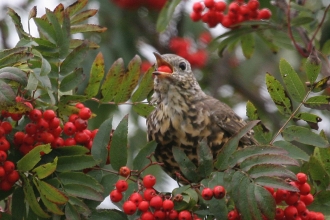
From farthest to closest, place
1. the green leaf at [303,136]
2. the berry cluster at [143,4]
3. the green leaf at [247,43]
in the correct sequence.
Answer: the berry cluster at [143,4], the green leaf at [247,43], the green leaf at [303,136]

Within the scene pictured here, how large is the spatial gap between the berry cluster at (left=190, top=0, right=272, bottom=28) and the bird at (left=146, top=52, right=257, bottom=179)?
0.89 feet

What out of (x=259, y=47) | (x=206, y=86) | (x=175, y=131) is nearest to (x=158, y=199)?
(x=175, y=131)

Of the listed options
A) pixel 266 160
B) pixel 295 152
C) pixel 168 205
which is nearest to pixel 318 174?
pixel 295 152

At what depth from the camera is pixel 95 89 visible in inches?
96.0

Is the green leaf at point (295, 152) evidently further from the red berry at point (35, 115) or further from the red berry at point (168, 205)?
the red berry at point (35, 115)

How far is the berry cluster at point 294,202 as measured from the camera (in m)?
2.18

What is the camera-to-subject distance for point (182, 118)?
302 centimetres

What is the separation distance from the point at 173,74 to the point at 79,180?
102 cm

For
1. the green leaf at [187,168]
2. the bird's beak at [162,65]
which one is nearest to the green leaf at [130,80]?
the green leaf at [187,168]

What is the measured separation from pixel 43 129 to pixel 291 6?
128cm

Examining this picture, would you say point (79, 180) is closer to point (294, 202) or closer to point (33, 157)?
point (33, 157)

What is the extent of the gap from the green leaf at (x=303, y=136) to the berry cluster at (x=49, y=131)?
2.21 ft

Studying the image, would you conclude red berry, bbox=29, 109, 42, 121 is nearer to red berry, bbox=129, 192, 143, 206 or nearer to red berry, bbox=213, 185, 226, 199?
red berry, bbox=129, 192, 143, 206

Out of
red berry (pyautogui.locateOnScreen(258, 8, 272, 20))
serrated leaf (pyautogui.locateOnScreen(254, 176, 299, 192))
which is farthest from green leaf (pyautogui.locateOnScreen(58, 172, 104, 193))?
red berry (pyautogui.locateOnScreen(258, 8, 272, 20))
